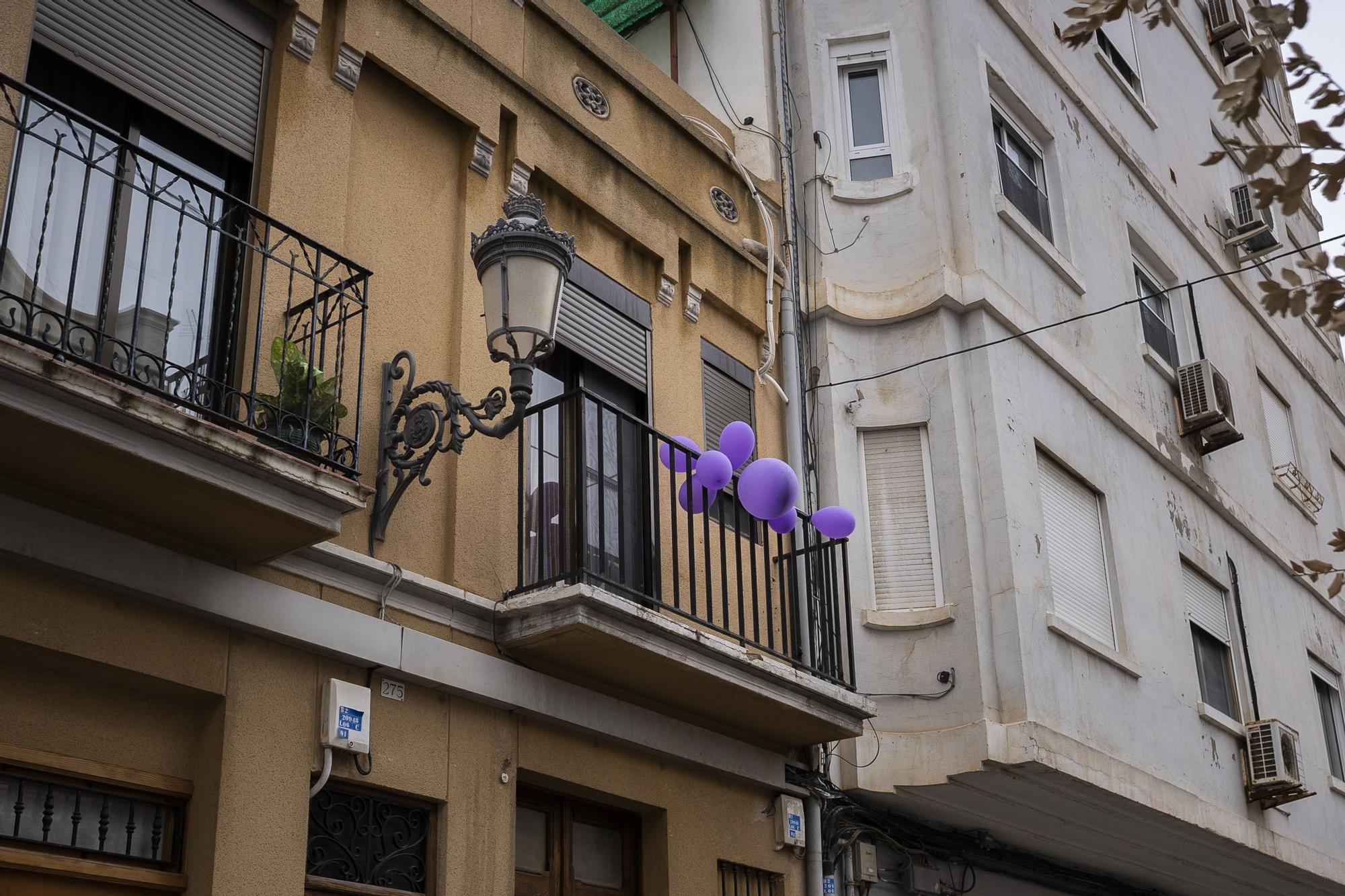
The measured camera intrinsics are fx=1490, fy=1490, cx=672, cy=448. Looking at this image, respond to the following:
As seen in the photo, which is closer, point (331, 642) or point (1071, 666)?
point (331, 642)

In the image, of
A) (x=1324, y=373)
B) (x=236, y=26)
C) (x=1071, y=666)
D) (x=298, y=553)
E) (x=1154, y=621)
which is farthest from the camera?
(x=1324, y=373)

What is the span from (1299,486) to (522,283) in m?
12.6

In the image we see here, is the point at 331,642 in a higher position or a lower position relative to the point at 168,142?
lower

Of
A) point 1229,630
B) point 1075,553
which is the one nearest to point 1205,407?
point 1229,630

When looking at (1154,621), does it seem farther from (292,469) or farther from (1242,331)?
(292,469)

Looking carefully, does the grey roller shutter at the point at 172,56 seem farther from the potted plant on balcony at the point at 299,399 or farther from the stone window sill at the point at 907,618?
the stone window sill at the point at 907,618

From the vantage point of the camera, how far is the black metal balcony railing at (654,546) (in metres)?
8.19

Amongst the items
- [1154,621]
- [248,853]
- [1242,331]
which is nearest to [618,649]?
[248,853]

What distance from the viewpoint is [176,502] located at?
20.1 ft

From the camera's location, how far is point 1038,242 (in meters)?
12.3

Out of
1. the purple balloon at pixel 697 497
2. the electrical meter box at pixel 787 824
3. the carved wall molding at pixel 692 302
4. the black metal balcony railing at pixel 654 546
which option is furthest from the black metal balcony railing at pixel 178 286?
the electrical meter box at pixel 787 824

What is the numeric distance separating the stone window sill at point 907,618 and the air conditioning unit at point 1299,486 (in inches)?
303

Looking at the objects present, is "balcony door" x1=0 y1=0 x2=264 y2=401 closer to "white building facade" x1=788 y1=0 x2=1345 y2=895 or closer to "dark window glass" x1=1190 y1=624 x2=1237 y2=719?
"white building facade" x1=788 y1=0 x2=1345 y2=895

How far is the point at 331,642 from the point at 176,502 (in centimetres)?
113
